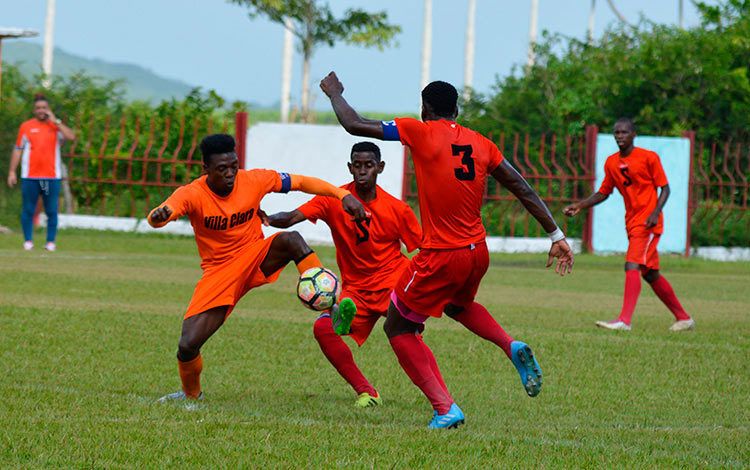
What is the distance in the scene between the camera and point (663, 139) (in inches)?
1017

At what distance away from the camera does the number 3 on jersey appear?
751 centimetres

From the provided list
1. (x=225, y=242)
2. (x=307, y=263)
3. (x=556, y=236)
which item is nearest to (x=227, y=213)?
(x=225, y=242)

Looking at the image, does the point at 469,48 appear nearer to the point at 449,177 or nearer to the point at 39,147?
the point at 39,147

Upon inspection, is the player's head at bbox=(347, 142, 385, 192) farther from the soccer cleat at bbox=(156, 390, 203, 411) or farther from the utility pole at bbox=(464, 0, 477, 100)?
the utility pole at bbox=(464, 0, 477, 100)

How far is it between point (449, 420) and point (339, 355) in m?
1.55

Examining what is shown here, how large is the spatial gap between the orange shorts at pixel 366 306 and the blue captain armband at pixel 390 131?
189 centimetres

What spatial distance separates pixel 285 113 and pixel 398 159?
75.5 feet

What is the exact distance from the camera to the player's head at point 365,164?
895cm

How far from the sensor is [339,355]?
8.93 metres

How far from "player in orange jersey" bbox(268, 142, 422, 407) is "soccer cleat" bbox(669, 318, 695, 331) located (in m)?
5.03

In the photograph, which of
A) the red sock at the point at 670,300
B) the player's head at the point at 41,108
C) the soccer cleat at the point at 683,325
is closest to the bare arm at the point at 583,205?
the red sock at the point at 670,300

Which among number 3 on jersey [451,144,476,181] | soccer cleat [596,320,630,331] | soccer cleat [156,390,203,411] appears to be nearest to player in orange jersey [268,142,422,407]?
soccer cleat [156,390,203,411]

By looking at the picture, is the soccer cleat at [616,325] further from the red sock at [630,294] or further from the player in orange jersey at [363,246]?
the player in orange jersey at [363,246]

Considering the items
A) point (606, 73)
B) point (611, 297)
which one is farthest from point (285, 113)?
point (611, 297)
